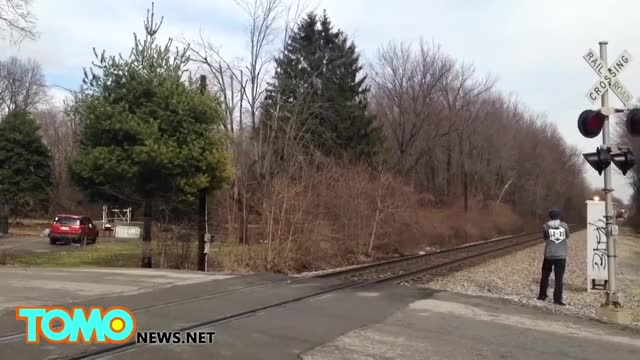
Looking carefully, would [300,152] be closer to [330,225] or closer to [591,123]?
[330,225]

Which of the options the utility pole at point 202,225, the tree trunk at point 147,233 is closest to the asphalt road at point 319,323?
the tree trunk at point 147,233

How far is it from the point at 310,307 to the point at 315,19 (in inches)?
1528

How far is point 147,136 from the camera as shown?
1730cm

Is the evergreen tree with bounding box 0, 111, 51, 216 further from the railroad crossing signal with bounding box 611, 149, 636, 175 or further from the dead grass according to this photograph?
the railroad crossing signal with bounding box 611, 149, 636, 175

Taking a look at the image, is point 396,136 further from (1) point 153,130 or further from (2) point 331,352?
(2) point 331,352

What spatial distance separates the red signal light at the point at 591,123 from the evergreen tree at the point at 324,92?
2662 cm

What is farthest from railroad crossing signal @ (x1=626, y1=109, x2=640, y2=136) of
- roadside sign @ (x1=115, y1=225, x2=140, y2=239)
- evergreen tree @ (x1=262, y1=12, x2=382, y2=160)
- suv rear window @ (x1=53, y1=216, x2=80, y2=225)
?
roadside sign @ (x1=115, y1=225, x2=140, y2=239)

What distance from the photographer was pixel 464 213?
55125 millimetres

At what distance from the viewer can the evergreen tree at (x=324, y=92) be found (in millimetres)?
40281

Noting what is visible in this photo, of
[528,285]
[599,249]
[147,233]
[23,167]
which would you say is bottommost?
[528,285]

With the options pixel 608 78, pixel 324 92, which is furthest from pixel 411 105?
pixel 608 78

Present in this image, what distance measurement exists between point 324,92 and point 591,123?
33.3 m

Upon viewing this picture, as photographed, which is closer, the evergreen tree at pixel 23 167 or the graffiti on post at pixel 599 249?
the graffiti on post at pixel 599 249

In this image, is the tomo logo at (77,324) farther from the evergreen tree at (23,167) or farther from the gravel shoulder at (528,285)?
the evergreen tree at (23,167)
